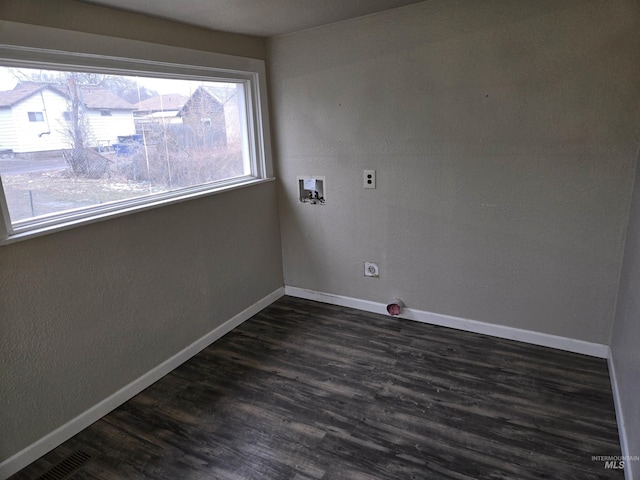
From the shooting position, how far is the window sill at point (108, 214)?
6.16 feet

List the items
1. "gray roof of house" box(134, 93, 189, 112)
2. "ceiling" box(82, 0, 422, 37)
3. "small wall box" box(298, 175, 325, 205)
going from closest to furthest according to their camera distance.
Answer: "ceiling" box(82, 0, 422, 37), "gray roof of house" box(134, 93, 189, 112), "small wall box" box(298, 175, 325, 205)

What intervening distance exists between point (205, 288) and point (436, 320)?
1658 millimetres

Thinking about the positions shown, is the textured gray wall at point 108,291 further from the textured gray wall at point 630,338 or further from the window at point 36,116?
the textured gray wall at point 630,338

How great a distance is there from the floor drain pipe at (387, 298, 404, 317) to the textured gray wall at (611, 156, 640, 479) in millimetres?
1307

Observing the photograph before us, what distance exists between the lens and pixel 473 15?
2473 millimetres

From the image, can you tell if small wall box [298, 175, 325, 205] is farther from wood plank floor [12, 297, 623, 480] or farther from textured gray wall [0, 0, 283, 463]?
wood plank floor [12, 297, 623, 480]

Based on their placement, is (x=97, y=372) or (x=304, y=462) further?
(x=97, y=372)

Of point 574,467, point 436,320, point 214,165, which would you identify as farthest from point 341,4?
point 574,467

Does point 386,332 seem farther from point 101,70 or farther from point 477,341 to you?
point 101,70

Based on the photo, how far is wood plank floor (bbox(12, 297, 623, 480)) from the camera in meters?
1.89

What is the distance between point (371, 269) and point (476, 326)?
0.84 metres

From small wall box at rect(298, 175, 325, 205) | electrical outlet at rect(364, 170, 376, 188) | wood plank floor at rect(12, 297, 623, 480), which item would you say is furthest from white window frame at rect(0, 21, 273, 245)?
wood plank floor at rect(12, 297, 623, 480)

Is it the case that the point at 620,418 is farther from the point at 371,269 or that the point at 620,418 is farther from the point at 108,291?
the point at 108,291

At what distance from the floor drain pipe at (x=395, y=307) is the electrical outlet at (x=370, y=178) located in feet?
2.86
